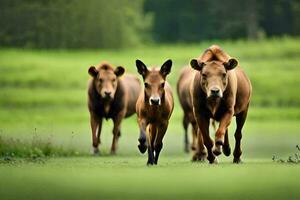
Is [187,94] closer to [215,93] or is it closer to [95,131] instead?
[95,131]

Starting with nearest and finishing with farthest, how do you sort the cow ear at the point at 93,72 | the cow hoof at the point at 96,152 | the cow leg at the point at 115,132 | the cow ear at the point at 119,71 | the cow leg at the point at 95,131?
the cow hoof at the point at 96,152 → the cow leg at the point at 95,131 → the cow leg at the point at 115,132 → the cow ear at the point at 93,72 → the cow ear at the point at 119,71

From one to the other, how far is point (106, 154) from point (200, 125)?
17.3 feet

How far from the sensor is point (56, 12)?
68.8m

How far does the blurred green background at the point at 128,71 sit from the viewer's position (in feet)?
40.5

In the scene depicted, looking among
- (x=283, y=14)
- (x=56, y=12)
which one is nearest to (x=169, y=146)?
(x=56, y=12)

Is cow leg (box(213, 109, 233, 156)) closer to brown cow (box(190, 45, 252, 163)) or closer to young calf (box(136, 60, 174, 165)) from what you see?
brown cow (box(190, 45, 252, 163))

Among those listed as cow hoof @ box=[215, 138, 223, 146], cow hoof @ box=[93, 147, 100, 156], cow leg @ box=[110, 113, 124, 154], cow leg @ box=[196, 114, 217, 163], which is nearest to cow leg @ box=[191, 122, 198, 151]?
cow hoof @ box=[93, 147, 100, 156]

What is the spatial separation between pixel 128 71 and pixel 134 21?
27.1m

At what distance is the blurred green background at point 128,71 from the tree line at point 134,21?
A: 0.08 metres

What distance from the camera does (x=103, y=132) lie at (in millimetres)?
32750

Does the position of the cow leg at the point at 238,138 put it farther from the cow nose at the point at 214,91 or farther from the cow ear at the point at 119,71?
the cow ear at the point at 119,71

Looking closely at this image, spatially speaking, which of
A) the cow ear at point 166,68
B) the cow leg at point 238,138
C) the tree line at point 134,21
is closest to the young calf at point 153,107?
the cow ear at point 166,68

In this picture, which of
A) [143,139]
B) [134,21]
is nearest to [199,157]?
[143,139]

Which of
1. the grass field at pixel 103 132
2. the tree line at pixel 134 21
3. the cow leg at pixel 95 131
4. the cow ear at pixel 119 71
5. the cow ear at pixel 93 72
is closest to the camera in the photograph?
the grass field at pixel 103 132
